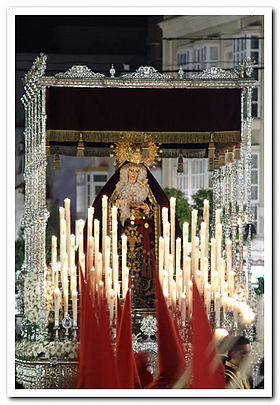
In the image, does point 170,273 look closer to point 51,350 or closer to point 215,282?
point 215,282

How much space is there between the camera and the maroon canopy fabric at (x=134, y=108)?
770 cm

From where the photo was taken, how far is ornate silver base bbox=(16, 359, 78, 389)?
744cm

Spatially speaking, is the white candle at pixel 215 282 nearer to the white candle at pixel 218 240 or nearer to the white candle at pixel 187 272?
the white candle at pixel 218 240

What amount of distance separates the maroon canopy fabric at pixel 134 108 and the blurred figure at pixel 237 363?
6.33 feet

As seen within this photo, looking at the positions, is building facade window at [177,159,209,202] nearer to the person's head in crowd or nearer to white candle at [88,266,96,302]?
white candle at [88,266,96,302]

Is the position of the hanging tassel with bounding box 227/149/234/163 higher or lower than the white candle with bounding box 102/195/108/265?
higher

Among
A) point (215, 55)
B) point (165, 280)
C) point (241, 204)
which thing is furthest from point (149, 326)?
point (215, 55)

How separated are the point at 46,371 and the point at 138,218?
7.10ft

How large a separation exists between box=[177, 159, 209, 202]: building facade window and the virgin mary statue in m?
5.88

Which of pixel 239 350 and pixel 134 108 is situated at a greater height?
pixel 134 108

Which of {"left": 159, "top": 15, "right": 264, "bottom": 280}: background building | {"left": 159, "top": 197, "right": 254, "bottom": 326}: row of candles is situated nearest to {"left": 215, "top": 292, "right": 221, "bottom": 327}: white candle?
{"left": 159, "top": 197, "right": 254, "bottom": 326}: row of candles

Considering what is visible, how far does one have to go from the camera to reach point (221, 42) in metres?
14.5

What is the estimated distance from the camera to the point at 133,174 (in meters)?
8.98
